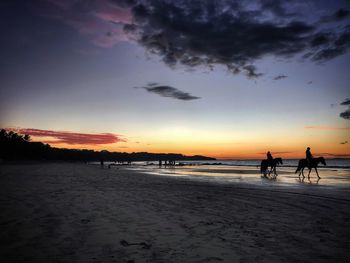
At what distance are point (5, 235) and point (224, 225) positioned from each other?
4.88m

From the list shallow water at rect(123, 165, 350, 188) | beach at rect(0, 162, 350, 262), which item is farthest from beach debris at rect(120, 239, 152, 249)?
shallow water at rect(123, 165, 350, 188)

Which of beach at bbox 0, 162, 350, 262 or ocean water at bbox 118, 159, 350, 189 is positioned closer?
beach at bbox 0, 162, 350, 262

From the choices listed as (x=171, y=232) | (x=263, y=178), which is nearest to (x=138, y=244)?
(x=171, y=232)

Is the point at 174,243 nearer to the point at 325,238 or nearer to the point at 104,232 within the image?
the point at 104,232

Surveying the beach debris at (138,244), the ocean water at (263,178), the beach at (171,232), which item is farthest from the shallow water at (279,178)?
the beach debris at (138,244)

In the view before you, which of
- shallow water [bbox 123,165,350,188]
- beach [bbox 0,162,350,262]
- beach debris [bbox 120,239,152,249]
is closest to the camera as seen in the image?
beach [bbox 0,162,350,262]

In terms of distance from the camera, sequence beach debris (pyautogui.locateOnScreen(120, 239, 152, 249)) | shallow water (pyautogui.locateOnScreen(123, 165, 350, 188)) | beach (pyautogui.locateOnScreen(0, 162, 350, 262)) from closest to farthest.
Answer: beach (pyautogui.locateOnScreen(0, 162, 350, 262)), beach debris (pyautogui.locateOnScreen(120, 239, 152, 249)), shallow water (pyautogui.locateOnScreen(123, 165, 350, 188))

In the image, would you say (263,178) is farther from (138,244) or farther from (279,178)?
(138,244)

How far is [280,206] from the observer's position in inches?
387

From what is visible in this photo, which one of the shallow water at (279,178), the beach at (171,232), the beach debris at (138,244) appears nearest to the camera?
the beach at (171,232)

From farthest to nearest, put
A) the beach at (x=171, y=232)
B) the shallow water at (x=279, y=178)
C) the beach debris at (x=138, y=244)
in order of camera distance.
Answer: the shallow water at (x=279, y=178) < the beach debris at (x=138, y=244) < the beach at (x=171, y=232)

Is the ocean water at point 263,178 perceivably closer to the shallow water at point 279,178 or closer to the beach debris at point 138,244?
the shallow water at point 279,178

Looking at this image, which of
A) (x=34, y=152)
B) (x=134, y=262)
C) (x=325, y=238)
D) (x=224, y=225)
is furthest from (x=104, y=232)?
(x=34, y=152)

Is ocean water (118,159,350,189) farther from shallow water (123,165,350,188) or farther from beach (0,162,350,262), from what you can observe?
beach (0,162,350,262)
